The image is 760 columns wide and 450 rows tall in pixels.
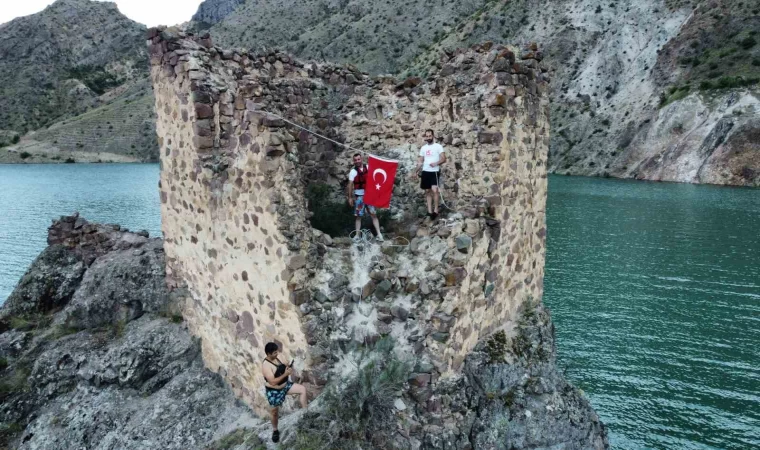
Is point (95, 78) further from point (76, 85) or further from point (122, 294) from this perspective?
point (122, 294)

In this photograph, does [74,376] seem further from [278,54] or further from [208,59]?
[278,54]

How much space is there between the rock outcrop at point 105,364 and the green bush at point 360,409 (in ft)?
6.03

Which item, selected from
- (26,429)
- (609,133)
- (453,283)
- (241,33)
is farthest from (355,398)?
(241,33)

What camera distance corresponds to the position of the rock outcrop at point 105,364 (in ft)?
27.0

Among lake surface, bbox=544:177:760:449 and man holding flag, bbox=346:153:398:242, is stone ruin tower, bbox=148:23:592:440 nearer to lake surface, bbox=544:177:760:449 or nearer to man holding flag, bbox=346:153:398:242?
man holding flag, bbox=346:153:398:242

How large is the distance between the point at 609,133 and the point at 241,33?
2767 inches

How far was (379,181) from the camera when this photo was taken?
28.7ft

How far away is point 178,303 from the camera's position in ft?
32.5

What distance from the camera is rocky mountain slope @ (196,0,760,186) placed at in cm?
5603

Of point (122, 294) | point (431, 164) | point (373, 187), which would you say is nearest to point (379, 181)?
point (373, 187)

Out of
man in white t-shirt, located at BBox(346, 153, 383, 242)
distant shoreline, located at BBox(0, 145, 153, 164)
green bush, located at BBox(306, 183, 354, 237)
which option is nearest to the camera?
man in white t-shirt, located at BBox(346, 153, 383, 242)

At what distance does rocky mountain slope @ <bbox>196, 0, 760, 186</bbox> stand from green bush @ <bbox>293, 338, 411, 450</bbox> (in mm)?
56796

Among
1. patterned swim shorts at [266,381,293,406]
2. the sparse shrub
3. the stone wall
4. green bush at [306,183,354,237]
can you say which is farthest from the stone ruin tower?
the sparse shrub

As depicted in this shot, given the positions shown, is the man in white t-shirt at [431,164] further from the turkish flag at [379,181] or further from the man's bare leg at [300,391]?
the man's bare leg at [300,391]
